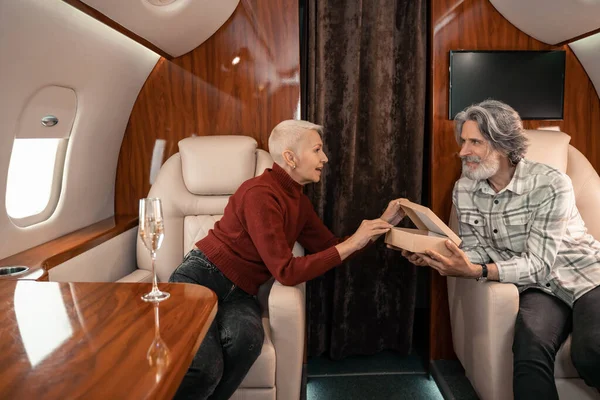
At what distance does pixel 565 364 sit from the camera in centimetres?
212

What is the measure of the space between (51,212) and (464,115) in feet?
6.71

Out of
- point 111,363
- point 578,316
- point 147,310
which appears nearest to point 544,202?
point 578,316

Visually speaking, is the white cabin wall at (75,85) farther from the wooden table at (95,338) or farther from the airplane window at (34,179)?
the wooden table at (95,338)

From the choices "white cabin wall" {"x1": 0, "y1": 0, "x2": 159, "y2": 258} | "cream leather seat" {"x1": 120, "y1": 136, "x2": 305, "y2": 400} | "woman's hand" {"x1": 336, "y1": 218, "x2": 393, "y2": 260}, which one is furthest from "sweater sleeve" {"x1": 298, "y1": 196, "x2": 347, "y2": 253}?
"white cabin wall" {"x1": 0, "y1": 0, "x2": 159, "y2": 258}

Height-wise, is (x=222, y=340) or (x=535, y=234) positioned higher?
(x=535, y=234)

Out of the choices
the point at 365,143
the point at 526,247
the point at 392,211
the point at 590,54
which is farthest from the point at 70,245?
the point at 590,54

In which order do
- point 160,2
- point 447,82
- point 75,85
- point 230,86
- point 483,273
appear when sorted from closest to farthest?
point 483,273 < point 160,2 < point 75,85 < point 447,82 < point 230,86

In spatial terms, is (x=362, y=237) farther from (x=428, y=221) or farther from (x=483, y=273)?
(x=483, y=273)

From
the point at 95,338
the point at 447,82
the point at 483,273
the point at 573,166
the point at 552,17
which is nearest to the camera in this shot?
the point at 95,338

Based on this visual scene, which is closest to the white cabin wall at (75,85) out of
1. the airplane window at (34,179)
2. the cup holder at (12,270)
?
the airplane window at (34,179)

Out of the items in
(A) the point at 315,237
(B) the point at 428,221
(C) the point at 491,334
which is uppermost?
(B) the point at 428,221

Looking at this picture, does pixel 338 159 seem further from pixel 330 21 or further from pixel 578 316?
pixel 578 316

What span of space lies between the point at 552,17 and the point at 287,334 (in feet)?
6.61

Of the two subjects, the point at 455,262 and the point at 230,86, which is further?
the point at 230,86
